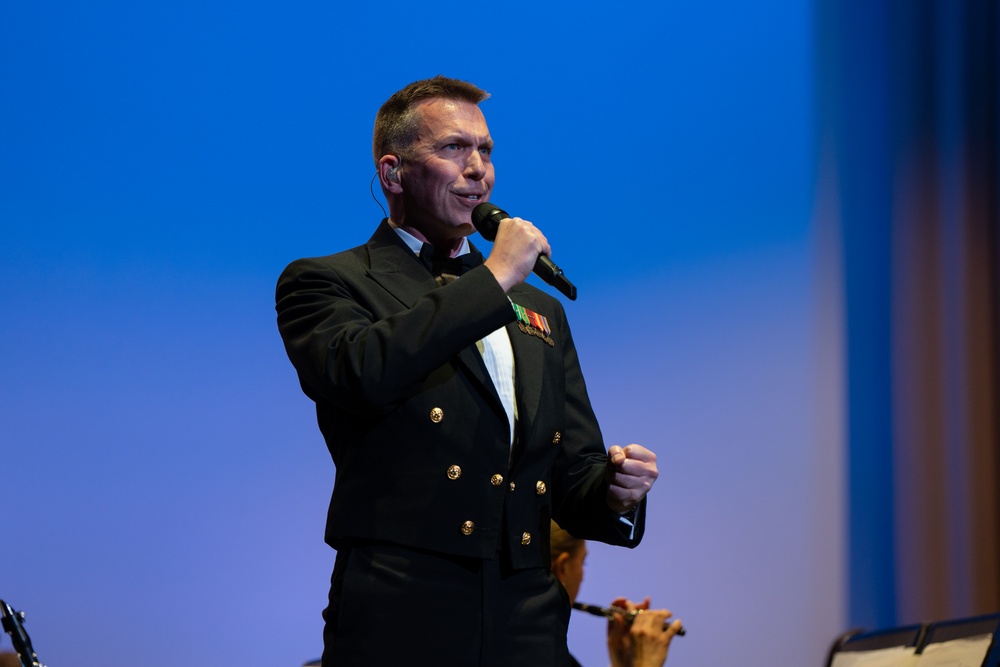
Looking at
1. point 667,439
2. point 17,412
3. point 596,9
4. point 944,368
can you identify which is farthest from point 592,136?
point 17,412

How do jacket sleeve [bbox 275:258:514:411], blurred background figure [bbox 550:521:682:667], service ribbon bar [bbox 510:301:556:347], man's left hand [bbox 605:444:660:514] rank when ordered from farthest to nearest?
blurred background figure [bbox 550:521:682:667]
service ribbon bar [bbox 510:301:556:347]
man's left hand [bbox 605:444:660:514]
jacket sleeve [bbox 275:258:514:411]

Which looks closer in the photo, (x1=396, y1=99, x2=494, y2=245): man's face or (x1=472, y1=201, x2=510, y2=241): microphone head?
(x1=472, y1=201, x2=510, y2=241): microphone head

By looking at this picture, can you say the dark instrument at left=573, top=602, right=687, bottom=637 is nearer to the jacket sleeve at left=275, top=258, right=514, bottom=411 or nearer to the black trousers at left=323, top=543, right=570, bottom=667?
the black trousers at left=323, top=543, right=570, bottom=667

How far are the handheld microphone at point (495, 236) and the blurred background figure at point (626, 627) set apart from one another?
1292 millimetres

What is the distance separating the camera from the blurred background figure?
2.88m

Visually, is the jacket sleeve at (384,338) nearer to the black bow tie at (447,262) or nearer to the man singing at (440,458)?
the man singing at (440,458)

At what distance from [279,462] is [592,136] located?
4.53 ft

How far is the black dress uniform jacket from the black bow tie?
0.15 ft

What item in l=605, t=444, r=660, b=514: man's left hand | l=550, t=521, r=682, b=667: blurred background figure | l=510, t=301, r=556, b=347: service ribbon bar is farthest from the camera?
l=550, t=521, r=682, b=667: blurred background figure

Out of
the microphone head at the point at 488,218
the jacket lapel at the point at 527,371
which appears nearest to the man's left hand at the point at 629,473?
the jacket lapel at the point at 527,371

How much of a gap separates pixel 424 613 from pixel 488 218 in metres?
0.58

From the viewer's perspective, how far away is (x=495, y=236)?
1701 mm

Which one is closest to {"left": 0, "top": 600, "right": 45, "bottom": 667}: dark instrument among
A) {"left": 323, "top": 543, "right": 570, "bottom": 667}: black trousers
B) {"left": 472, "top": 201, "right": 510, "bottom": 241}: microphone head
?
{"left": 323, "top": 543, "right": 570, "bottom": 667}: black trousers

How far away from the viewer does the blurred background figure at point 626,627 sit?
9.43 ft
